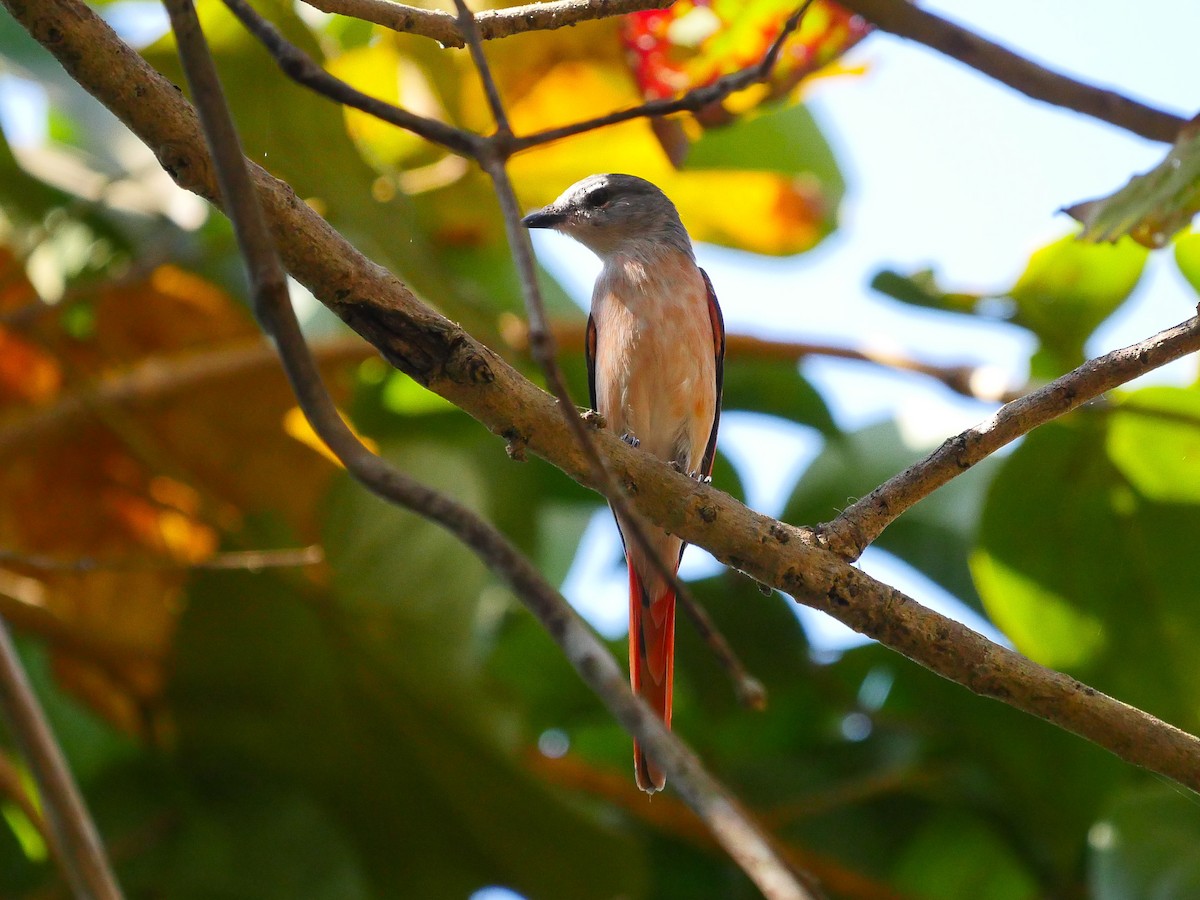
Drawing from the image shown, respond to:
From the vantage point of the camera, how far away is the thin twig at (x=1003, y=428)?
167cm

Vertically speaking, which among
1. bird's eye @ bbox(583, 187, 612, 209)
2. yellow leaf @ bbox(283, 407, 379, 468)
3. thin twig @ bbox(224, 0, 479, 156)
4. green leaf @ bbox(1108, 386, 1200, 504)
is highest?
bird's eye @ bbox(583, 187, 612, 209)

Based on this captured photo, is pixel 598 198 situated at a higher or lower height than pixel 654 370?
higher

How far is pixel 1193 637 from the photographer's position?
2947mm

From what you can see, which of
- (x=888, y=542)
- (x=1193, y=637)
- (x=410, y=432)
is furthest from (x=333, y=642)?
(x=1193, y=637)

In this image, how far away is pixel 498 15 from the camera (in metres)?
1.63

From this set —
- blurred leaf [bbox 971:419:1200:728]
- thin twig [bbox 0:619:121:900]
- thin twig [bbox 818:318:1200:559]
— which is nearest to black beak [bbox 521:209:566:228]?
blurred leaf [bbox 971:419:1200:728]

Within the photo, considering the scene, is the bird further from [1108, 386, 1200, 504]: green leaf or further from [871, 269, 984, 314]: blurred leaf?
[1108, 386, 1200, 504]: green leaf

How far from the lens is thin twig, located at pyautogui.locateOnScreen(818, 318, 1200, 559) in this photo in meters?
1.67

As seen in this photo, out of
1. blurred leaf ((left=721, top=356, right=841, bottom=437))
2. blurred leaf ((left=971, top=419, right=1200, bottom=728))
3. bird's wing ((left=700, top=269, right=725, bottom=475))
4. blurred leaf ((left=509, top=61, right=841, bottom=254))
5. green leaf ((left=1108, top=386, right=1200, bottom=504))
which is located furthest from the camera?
blurred leaf ((left=509, top=61, right=841, bottom=254))

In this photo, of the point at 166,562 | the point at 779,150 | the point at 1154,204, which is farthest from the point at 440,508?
the point at 779,150

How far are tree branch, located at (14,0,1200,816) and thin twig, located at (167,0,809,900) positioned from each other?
51cm

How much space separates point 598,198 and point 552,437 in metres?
2.17

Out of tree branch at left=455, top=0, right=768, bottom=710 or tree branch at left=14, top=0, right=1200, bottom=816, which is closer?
tree branch at left=455, top=0, right=768, bottom=710

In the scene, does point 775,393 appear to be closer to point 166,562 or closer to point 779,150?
point 779,150
